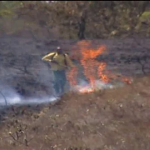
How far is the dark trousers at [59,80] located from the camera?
963 cm

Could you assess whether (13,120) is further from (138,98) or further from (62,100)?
(138,98)

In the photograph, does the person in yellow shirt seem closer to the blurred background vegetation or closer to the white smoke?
the white smoke

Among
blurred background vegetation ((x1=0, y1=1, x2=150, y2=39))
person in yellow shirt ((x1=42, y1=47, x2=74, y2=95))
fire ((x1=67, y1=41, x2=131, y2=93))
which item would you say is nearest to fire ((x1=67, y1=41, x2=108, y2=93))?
fire ((x1=67, y1=41, x2=131, y2=93))

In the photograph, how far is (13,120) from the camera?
8.05 m

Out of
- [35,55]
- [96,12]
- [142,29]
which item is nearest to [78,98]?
[35,55]

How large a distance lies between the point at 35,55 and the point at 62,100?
208 inches

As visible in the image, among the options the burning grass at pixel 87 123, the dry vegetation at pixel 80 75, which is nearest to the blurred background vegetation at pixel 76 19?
the dry vegetation at pixel 80 75

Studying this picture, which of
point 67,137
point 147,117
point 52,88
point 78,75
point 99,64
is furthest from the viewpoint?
point 99,64

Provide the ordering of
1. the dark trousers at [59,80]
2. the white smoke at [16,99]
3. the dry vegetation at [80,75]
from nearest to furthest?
the dry vegetation at [80,75]
the white smoke at [16,99]
the dark trousers at [59,80]

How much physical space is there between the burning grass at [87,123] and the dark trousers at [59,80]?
37 centimetres

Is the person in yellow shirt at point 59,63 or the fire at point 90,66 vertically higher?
the person in yellow shirt at point 59,63

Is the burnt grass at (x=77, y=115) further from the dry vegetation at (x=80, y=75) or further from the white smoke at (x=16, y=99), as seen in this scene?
the white smoke at (x=16, y=99)

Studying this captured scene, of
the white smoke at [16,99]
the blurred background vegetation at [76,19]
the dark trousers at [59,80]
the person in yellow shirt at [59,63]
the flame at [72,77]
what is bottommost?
the blurred background vegetation at [76,19]

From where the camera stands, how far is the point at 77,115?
26.6 ft
